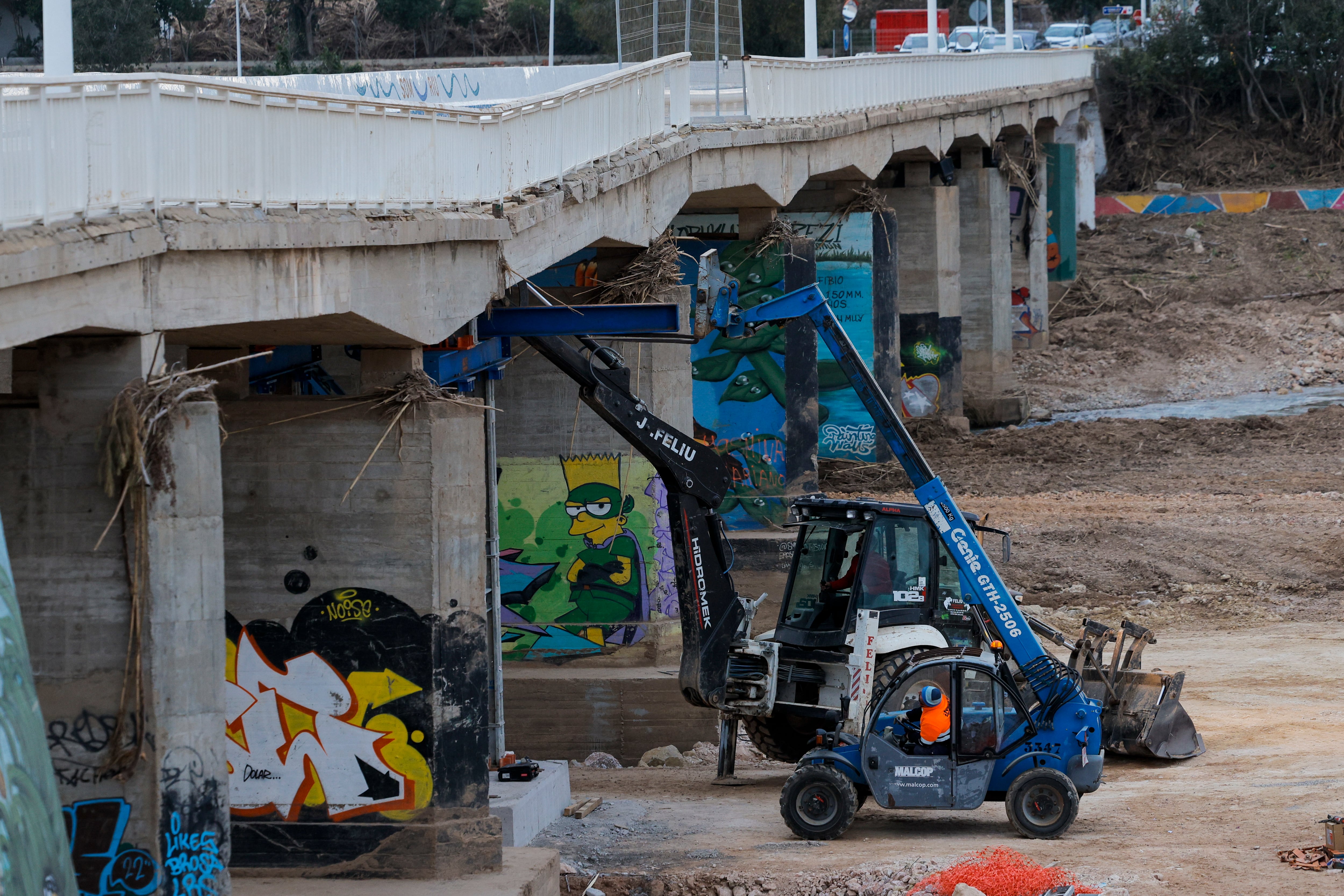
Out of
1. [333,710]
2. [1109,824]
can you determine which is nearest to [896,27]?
[1109,824]

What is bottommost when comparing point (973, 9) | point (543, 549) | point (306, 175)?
point (543, 549)

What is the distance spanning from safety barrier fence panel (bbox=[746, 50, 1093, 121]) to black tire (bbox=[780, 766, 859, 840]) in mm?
12004

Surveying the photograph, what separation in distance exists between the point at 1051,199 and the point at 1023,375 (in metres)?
11.4

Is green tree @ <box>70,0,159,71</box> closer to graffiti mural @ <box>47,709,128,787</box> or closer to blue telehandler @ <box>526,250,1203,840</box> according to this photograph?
blue telehandler @ <box>526,250,1203,840</box>

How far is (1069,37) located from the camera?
80.2 m

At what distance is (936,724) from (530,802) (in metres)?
3.85

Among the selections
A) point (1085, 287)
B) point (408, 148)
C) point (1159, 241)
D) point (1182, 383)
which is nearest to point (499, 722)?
point (408, 148)

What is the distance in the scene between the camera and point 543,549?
73.0 feet

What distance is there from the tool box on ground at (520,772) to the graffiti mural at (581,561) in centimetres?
559

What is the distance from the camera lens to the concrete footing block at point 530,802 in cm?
1523

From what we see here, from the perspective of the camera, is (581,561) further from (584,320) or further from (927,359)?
(927,359)

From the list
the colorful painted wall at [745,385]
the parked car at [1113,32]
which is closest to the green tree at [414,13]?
the parked car at [1113,32]

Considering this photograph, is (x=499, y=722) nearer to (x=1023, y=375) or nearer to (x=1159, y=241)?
(x=1023, y=375)

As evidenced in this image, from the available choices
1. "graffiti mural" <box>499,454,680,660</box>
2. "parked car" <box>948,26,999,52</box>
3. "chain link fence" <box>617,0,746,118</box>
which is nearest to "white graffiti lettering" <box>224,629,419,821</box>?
"graffiti mural" <box>499,454,680,660</box>
